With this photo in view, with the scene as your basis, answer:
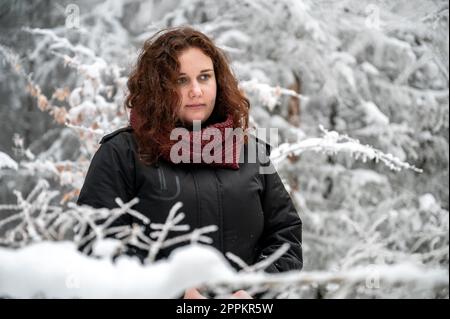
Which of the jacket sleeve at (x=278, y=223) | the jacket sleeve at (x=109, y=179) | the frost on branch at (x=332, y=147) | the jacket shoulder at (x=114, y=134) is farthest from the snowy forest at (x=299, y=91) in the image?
the jacket sleeve at (x=109, y=179)

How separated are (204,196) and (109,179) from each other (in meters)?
0.35

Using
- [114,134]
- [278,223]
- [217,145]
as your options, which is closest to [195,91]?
[217,145]

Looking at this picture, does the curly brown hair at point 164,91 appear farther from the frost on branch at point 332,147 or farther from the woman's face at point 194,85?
the frost on branch at point 332,147

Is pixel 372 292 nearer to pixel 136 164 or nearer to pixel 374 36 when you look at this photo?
pixel 136 164

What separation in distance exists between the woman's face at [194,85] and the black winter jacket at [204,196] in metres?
0.22

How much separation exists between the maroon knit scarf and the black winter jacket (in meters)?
0.03

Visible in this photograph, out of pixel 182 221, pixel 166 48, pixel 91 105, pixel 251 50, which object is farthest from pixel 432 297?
pixel 251 50

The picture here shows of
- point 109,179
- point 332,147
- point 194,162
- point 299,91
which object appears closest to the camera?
point 109,179

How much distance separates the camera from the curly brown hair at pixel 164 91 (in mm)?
2104

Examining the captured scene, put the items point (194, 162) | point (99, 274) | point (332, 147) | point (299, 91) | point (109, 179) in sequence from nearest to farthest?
point (99, 274), point (109, 179), point (194, 162), point (332, 147), point (299, 91)

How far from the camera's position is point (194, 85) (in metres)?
2.20

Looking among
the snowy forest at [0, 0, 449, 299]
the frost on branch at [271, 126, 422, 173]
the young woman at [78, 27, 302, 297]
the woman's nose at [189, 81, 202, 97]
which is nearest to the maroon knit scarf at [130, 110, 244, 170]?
the young woman at [78, 27, 302, 297]

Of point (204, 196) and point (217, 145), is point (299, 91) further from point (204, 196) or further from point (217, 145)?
point (204, 196)

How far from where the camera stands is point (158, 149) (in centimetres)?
207
